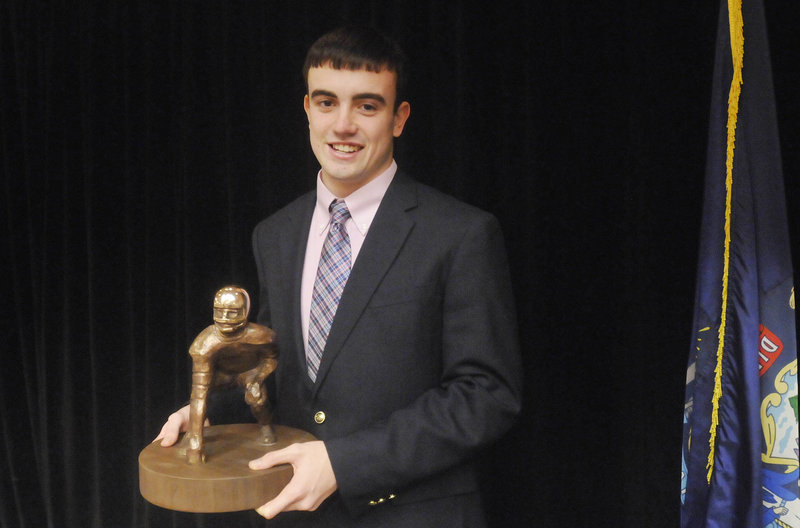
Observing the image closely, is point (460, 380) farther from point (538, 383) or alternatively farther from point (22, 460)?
point (22, 460)

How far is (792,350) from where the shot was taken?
149cm

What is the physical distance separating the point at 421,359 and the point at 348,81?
20.8 inches

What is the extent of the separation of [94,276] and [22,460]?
26.7 inches

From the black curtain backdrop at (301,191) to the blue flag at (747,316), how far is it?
1.09 feet

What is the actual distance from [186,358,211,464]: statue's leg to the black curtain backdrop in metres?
1.00

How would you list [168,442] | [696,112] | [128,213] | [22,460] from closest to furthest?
1. [168,442]
2. [696,112]
3. [128,213]
4. [22,460]

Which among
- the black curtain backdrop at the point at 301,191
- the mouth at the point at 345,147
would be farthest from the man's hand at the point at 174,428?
the black curtain backdrop at the point at 301,191

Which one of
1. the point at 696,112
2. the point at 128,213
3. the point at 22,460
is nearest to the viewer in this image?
the point at 696,112

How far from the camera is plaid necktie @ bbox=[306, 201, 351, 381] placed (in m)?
1.50

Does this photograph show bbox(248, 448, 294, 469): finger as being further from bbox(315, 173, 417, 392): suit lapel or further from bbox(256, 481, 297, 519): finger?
bbox(315, 173, 417, 392): suit lapel

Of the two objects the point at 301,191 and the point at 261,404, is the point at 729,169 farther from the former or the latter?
the point at 301,191

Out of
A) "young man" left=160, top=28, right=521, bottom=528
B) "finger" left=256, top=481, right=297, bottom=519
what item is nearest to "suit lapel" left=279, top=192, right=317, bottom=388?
"young man" left=160, top=28, right=521, bottom=528

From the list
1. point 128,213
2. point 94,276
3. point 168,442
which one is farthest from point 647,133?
point 94,276

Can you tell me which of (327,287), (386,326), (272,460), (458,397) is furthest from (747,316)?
(272,460)
